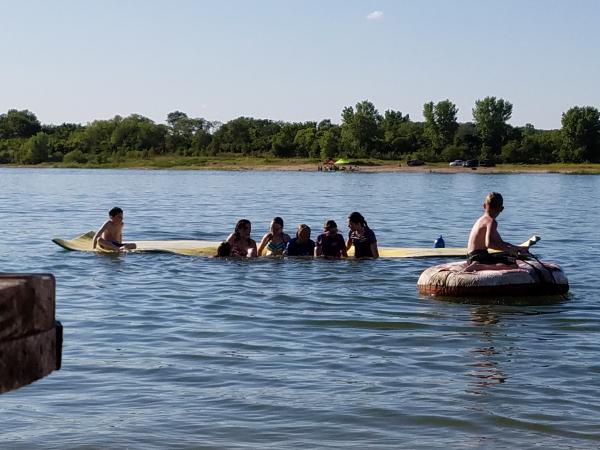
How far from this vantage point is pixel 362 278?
16438 mm

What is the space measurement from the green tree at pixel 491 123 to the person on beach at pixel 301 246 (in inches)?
4126

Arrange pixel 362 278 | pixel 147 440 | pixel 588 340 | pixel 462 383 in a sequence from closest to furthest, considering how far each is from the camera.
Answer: pixel 147 440, pixel 462 383, pixel 588 340, pixel 362 278

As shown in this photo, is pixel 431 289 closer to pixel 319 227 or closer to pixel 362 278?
pixel 362 278

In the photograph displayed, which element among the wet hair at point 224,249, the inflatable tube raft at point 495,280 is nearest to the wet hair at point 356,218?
the wet hair at point 224,249

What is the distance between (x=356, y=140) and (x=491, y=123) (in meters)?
15.9

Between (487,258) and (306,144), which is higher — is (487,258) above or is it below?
below

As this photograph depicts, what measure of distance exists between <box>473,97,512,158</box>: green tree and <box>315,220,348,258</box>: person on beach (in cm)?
10485

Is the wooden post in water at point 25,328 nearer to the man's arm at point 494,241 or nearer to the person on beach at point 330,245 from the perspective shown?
the man's arm at point 494,241

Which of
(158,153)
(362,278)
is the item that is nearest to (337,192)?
(362,278)

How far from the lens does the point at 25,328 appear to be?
3.09 meters

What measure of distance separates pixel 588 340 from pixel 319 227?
67.4 feet

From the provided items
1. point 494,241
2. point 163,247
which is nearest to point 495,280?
point 494,241

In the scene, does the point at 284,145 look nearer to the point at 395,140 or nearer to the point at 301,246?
the point at 395,140

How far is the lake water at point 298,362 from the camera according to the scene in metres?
7.48
